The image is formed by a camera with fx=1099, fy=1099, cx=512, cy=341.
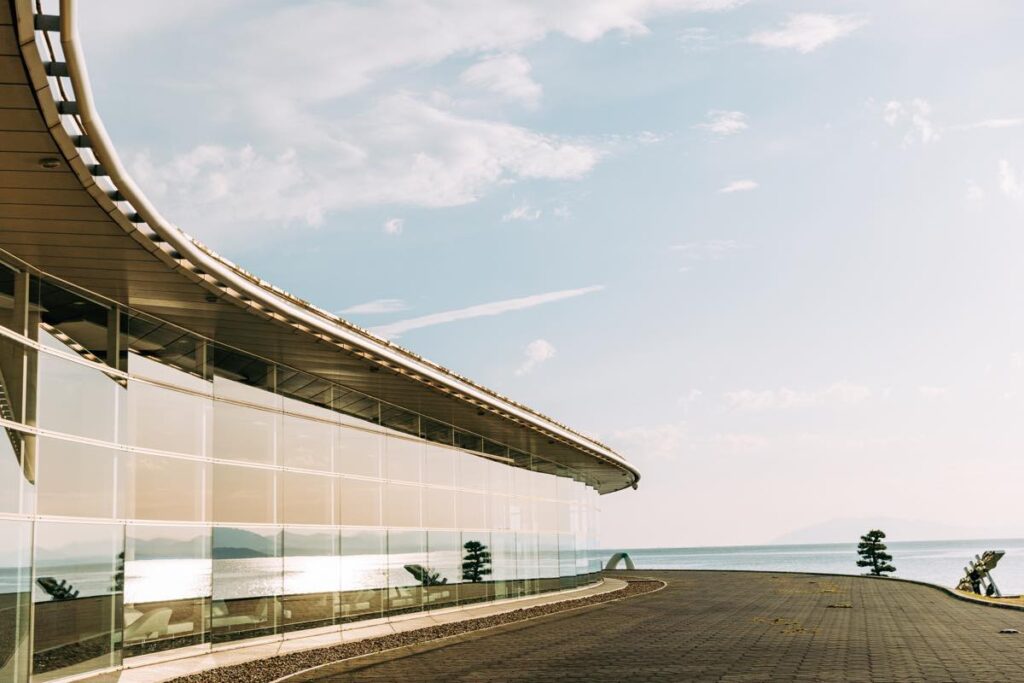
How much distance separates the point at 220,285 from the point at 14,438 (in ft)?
10.4

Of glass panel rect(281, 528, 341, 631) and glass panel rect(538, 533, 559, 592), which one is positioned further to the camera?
glass panel rect(538, 533, 559, 592)

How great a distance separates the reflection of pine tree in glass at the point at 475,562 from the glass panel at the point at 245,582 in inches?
376

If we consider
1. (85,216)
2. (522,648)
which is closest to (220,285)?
(85,216)

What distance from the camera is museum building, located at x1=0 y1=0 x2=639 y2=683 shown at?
1123 centimetres

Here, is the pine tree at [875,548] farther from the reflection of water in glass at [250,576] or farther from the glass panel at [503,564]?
the reflection of water in glass at [250,576]

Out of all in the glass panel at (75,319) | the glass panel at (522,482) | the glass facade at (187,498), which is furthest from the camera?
the glass panel at (522,482)

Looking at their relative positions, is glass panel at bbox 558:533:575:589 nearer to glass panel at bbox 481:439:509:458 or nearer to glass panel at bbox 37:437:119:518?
glass panel at bbox 481:439:509:458

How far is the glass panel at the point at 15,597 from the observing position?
12289 mm

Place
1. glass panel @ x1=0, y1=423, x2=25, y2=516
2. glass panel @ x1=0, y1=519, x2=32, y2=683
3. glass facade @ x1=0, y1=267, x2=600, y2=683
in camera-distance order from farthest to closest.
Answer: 1. glass facade @ x1=0, y1=267, x2=600, y2=683
2. glass panel @ x1=0, y1=423, x2=25, y2=516
3. glass panel @ x1=0, y1=519, x2=32, y2=683

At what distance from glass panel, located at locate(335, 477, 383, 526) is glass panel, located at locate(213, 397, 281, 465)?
8.74 ft

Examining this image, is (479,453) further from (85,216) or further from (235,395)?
(85,216)

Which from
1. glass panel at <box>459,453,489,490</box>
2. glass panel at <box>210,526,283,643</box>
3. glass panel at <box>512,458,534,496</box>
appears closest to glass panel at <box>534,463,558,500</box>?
glass panel at <box>512,458,534,496</box>

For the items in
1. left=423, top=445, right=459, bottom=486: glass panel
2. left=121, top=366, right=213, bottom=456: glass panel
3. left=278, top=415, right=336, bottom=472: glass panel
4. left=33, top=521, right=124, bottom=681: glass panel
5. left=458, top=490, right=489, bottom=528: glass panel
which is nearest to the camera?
left=33, top=521, right=124, bottom=681: glass panel

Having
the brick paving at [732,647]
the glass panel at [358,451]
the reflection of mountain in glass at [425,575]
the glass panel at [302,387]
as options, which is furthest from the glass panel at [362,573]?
the brick paving at [732,647]
